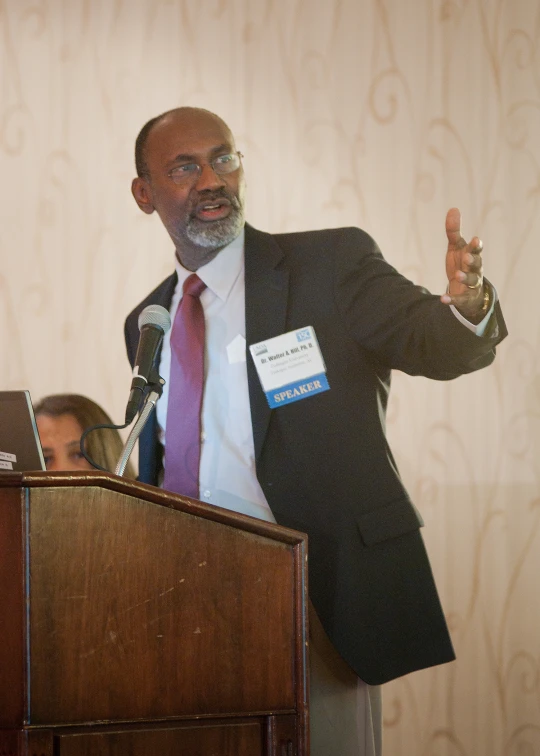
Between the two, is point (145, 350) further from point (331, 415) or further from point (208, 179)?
point (208, 179)

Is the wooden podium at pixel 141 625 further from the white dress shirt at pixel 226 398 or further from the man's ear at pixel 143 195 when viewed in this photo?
the man's ear at pixel 143 195

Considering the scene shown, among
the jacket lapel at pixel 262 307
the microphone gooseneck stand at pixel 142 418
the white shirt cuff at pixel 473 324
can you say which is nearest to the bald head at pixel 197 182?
the jacket lapel at pixel 262 307

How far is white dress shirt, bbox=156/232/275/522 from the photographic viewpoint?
202cm

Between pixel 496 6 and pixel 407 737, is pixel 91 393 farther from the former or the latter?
pixel 496 6

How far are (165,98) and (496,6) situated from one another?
1079mm

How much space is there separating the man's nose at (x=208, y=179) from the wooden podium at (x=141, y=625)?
44.7 inches

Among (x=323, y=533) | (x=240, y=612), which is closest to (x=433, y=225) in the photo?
(x=323, y=533)

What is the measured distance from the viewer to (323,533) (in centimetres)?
190

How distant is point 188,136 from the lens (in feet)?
7.55

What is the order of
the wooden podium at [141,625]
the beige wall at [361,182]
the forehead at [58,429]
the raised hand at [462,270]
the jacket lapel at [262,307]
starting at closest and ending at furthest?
the wooden podium at [141,625] < the raised hand at [462,270] < the jacket lapel at [262,307] < the forehead at [58,429] < the beige wall at [361,182]

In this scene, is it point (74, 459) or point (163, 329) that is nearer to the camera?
point (163, 329)

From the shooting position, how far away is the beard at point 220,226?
222cm

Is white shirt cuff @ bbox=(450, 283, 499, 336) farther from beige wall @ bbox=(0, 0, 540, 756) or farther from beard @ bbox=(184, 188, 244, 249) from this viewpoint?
beige wall @ bbox=(0, 0, 540, 756)

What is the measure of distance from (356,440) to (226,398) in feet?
1.05
